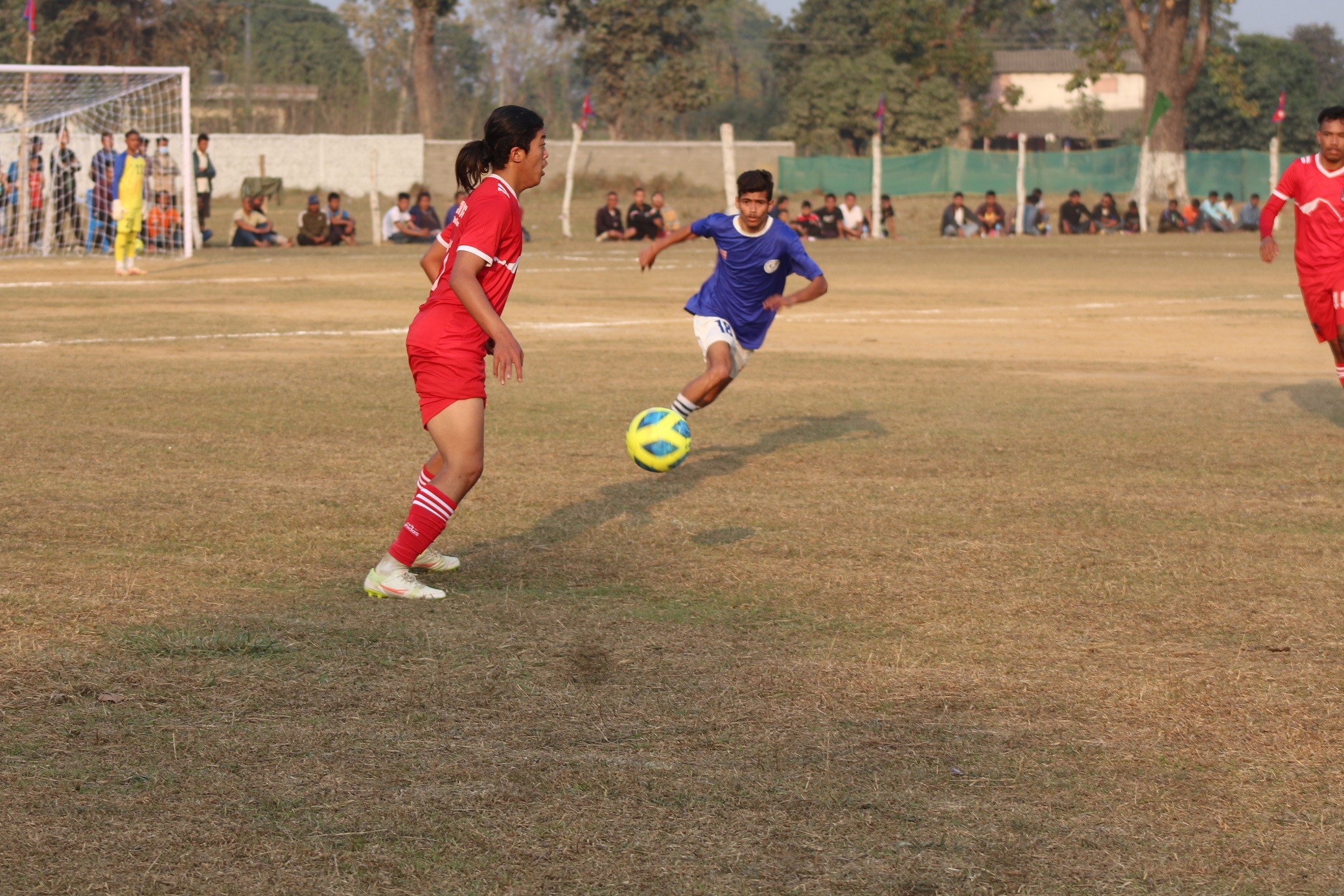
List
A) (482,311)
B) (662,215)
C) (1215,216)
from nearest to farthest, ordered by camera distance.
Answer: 1. (482,311)
2. (662,215)
3. (1215,216)

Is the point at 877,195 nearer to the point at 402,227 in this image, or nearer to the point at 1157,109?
the point at 402,227

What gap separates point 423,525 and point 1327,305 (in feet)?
21.4

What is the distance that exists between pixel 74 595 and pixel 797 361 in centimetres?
847

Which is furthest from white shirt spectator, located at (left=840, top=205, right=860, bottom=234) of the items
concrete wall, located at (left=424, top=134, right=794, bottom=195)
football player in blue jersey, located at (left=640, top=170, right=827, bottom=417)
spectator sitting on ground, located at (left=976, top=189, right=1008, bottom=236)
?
football player in blue jersey, located at (left=640, top=170, right=827, bottom=417)

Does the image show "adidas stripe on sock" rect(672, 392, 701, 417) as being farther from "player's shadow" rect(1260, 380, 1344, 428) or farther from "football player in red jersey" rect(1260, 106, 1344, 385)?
"player's shadow" rect(1260, 380, 1344, 428)

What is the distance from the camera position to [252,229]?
2814 centimetres

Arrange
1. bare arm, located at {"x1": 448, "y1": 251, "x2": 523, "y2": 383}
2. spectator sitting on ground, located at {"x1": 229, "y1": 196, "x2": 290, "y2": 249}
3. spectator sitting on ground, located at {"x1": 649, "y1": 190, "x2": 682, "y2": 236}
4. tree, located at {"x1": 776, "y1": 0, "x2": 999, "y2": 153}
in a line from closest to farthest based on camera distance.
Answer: bare arm, located at {"x1": 448, "y1": 251, "x2": 523, "y2": 383}
spectator sitting on ground, located at {"x1": 229, "y1": 196, "x2": 290, "y2": 249}
spectator sitting on ground, located at {"x1": 649, "y1": 190, "x2": 682, "y2": 236}
tree, located at {"x1": 776, "y1": 0, "x2": 999, "y2": 153}

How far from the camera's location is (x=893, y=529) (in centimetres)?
659

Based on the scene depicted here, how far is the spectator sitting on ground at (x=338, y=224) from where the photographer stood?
2947 centimetres

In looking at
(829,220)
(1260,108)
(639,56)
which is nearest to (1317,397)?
(829,220)

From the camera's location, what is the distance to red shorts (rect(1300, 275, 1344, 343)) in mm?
9359

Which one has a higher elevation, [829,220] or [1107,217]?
[1107,217]

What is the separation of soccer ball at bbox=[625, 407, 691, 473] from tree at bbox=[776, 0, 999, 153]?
61.3 meters

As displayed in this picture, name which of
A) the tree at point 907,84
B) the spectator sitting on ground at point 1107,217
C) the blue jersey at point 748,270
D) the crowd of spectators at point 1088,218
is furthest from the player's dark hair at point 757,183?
the tree at point 907,84
